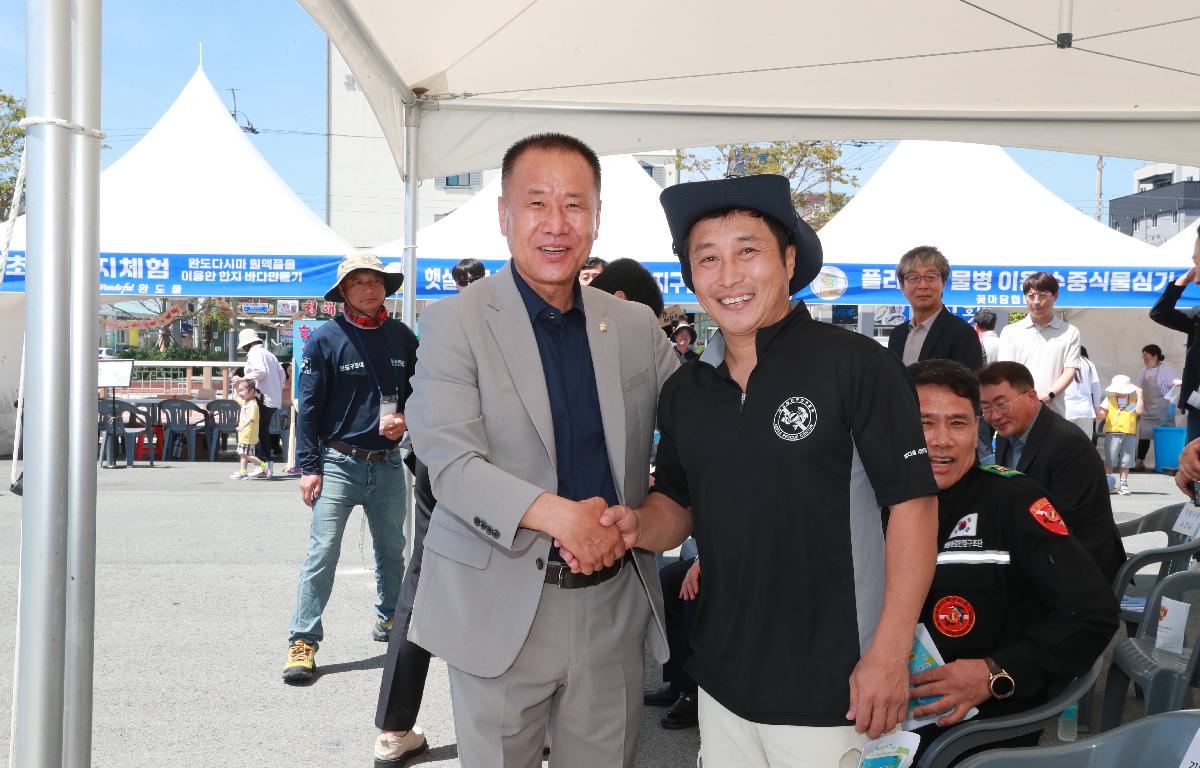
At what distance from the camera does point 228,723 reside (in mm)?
3887

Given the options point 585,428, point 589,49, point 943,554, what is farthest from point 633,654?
point 589,49

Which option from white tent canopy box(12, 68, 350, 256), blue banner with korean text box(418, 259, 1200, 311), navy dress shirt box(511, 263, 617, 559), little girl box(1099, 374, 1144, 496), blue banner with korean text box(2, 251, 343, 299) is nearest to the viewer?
navy dress shirt box(511, 263, 617, 559)

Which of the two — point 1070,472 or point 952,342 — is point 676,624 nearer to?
point 1070,472

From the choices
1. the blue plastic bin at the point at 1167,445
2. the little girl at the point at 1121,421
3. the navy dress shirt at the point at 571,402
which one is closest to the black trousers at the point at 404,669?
the navy dress shirt at the point at 571,402

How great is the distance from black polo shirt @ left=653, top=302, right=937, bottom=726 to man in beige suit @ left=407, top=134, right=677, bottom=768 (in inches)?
12.1

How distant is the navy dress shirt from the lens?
2.08 metres

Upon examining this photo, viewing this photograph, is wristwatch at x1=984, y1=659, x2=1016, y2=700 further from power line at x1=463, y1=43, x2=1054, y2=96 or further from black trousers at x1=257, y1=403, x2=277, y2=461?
black trousers at x1=257, y1=403, x2=277, y2=461

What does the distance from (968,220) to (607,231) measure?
13.1 ft

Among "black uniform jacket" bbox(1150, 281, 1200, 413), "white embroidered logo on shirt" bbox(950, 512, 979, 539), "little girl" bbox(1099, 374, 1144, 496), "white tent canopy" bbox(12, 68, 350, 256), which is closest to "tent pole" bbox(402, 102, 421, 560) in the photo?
"white embroidered logo on shirt" bbox(950, 512, 979, 539)

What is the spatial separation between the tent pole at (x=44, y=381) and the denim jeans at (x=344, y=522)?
2.60 meters

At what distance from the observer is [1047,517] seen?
8.21 feet

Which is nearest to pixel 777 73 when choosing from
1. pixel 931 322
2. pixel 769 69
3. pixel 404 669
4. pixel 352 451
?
pixel 769 69

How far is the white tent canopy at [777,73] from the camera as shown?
14.0 feet

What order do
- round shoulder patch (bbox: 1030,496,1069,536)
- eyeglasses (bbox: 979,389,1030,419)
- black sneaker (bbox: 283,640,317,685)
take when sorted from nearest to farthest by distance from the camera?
round shoulder patch (bbox: 1030,496,1069,536)
eyeglasses (bbox: 979,389,1030,419)
black sneaker (bbox: 283,640,317,685)
